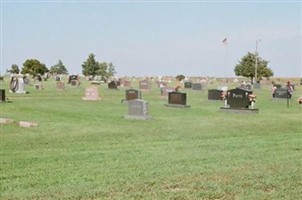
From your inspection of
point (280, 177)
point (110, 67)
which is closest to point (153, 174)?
point (280, 177)

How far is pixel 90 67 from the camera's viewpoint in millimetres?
97438

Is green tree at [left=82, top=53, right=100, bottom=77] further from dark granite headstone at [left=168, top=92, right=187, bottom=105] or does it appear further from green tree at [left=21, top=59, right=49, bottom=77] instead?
dark granite headstone at [left=168, top=92, right=187, bottom=105]

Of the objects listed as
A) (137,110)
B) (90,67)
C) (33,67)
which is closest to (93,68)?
(90,67)

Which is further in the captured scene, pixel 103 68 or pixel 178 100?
pixel 103 68

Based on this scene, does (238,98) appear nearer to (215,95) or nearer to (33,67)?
(215,95)

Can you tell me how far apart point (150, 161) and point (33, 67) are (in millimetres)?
94215

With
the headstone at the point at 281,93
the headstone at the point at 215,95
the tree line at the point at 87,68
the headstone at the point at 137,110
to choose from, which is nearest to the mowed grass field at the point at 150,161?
the headstone at the point at 137,110

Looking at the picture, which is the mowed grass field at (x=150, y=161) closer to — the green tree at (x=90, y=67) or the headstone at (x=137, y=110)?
the headstone at (x=137, y=110)

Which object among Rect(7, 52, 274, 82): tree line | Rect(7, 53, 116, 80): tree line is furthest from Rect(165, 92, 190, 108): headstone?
Rect(7, 53, 116, 80): tree line

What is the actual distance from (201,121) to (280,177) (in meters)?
9.76

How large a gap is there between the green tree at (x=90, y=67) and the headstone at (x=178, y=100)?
73339 mm

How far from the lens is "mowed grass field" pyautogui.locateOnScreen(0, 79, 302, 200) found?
6.55m

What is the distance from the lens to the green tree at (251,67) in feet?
263

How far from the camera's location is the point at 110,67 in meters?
105
